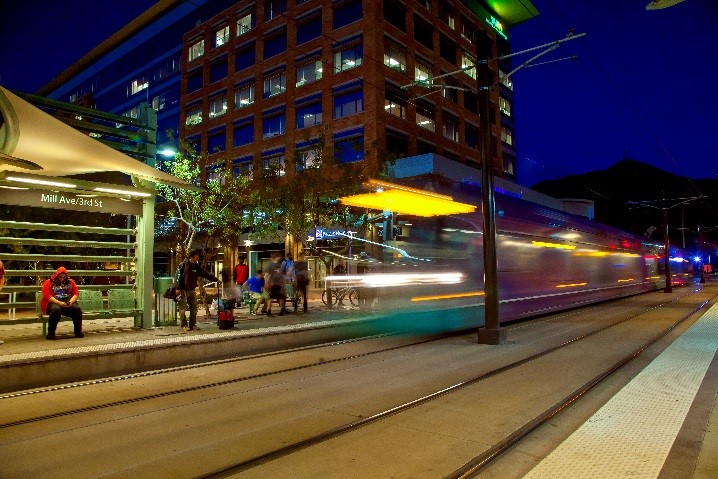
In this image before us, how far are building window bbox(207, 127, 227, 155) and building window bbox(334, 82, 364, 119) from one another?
44.7 ft

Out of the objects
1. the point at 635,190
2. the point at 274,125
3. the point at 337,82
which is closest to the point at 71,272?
the point at 337,82

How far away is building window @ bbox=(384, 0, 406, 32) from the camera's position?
37906 mm

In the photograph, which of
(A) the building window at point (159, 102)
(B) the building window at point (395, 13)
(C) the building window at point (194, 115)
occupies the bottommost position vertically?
→ (C) the building window at point (194, 115)

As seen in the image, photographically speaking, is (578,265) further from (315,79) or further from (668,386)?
(315,79)

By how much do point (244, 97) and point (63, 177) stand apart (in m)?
36.7

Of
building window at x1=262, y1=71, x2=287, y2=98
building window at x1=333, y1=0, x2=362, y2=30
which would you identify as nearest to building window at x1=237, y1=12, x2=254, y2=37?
building window at x1=262, y1=71, x2=287, y2=98

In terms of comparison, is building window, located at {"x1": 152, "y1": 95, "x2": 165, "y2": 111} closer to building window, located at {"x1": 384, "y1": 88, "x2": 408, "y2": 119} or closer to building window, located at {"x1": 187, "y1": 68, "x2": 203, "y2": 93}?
building window, located at {"x1": 187, "y1": 68, "x2": 203, "y2": 93}

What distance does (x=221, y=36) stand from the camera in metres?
48.2

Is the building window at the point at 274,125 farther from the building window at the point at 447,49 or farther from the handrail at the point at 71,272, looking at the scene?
the handrail at the point at 71,272

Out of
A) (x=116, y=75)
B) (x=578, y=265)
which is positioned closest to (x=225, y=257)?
(x=116, y=75)

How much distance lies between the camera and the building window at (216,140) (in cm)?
4738

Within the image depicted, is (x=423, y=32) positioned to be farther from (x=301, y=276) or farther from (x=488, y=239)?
(x=488, y=239)

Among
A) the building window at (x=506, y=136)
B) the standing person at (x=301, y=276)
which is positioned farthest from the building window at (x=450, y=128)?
the standing person at (x=301, y=276)

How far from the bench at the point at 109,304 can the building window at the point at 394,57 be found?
29.7 metres
